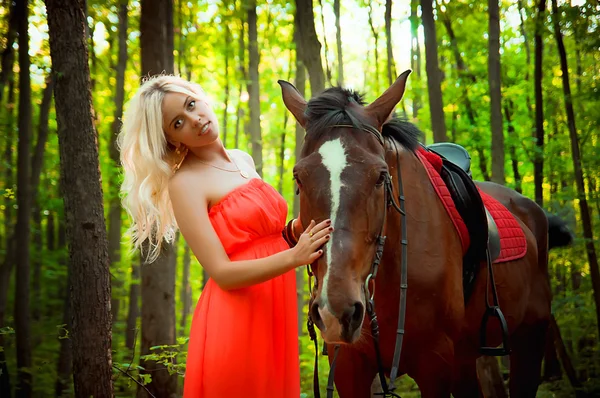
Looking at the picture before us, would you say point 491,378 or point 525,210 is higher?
point 525,210

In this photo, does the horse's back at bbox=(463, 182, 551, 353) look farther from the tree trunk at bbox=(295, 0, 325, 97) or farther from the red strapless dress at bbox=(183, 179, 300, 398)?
the tree trunk at bbox=(295, 0, 325, 97)

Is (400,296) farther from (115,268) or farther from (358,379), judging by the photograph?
(115,268)

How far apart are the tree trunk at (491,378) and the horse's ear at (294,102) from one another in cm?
535

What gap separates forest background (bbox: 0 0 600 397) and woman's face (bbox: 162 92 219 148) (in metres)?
0.93

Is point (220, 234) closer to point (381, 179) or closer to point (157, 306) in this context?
point (381, 179)

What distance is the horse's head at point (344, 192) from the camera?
6.95ft

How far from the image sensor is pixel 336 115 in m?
2.61

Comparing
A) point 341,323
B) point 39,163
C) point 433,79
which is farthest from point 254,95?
point 341,323

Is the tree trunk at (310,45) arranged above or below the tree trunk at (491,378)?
above

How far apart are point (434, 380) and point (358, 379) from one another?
434 millimetres

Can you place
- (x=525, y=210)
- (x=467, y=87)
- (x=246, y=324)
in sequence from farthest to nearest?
(x=467, y=87) → (x=525, y=210) → (x=246, y=324)

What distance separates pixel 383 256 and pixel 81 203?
6.88 ft

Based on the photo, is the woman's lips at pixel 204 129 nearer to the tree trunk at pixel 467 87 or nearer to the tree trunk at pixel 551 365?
the tree trunk at pixel 551 365

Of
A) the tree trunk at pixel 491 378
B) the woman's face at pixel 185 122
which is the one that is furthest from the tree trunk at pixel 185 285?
the woman's face at pixel 185 122
